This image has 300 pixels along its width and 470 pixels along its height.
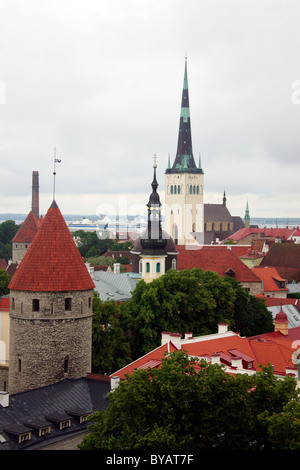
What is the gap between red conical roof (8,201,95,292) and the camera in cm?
2786

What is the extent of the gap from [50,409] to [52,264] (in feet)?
20.5

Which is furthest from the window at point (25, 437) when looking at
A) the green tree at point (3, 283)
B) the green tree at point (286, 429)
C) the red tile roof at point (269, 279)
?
the red tile roof at point (269, 279)

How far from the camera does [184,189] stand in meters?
139

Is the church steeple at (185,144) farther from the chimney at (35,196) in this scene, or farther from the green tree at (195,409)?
the green tree at (195,409)

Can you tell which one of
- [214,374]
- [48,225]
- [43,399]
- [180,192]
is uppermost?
[180,192]

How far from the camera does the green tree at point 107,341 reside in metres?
33.4

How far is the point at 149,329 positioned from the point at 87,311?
864cm

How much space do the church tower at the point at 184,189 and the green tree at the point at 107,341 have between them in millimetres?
95466

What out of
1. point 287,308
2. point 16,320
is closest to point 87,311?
point 16,320

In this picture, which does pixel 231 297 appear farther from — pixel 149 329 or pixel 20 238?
pixel 20 238

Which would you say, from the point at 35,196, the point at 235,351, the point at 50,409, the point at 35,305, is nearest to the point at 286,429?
the point at 50,409

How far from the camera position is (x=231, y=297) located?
42375 mm

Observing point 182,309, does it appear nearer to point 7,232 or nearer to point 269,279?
point 269,279

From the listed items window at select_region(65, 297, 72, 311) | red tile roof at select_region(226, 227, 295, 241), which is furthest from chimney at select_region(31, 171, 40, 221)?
window at select_region(65, 297, 72, 311)
